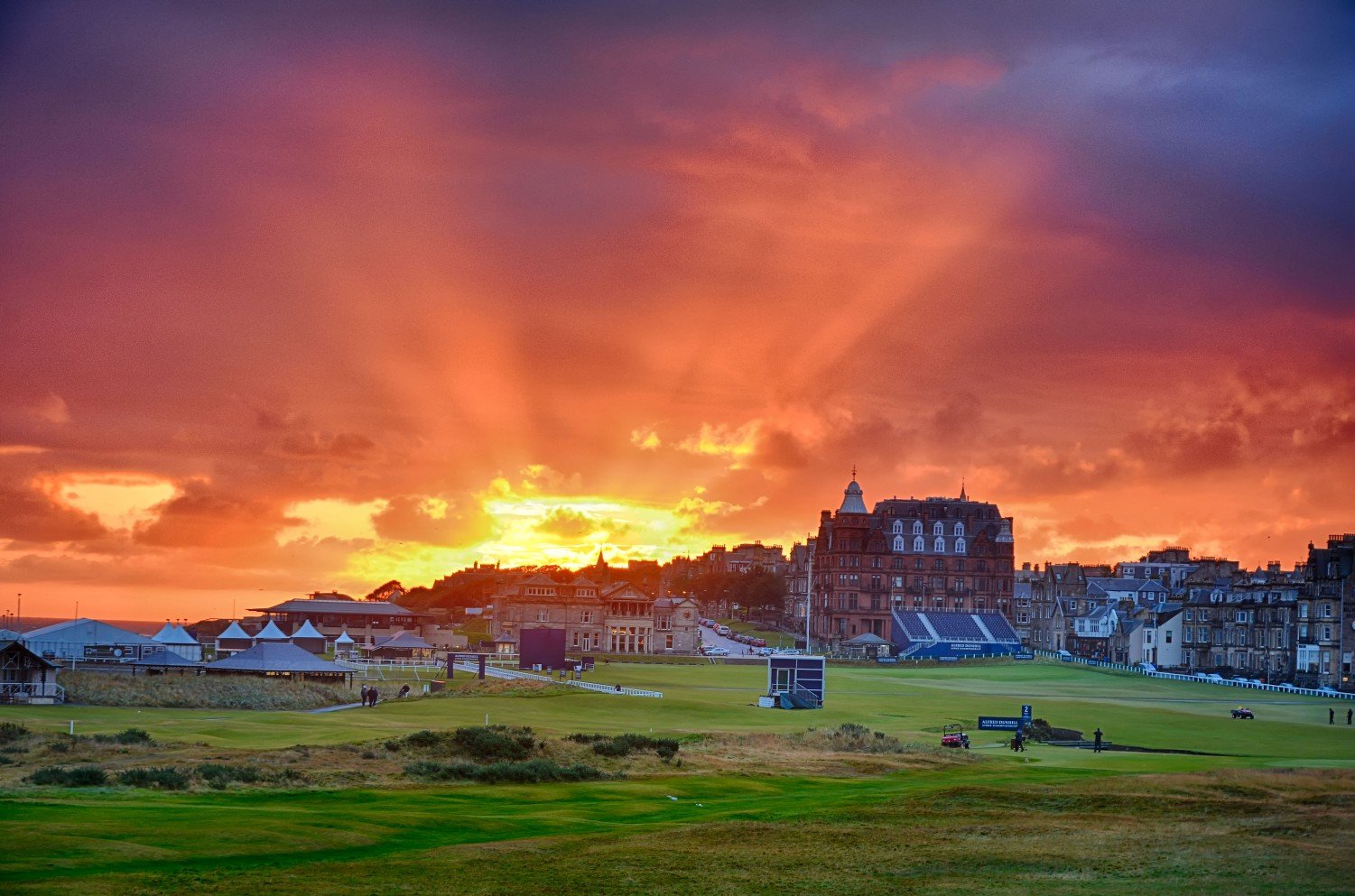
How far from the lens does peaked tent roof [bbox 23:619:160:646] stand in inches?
5285

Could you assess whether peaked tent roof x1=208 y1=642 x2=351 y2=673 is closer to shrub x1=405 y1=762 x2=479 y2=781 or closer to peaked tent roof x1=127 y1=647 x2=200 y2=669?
peaked tent roof x1=127 y1=647 x2=200 y2=669

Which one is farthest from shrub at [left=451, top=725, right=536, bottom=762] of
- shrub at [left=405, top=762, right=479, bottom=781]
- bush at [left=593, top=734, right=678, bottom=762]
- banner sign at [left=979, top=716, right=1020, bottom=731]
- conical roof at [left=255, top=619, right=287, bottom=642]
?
conical roof at [left=255, top=619, right=287, bottom=642]

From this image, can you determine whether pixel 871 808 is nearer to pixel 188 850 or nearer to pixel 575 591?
pixel 188 850

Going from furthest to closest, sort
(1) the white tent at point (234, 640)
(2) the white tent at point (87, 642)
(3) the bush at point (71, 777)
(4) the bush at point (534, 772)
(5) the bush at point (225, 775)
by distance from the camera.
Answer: (1) the white tent at point (234, 640) → (2) the white tent at point (87, 642) → (4) the bush at point (534, 772) → (5) the bush at point (225, 775) → (3) the bush at point (71, 777)

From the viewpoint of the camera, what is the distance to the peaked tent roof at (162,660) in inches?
4747

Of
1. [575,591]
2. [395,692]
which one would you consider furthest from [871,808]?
[575,591]

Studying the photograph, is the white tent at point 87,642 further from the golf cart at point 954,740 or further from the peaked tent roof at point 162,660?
the golf cart at point 954,740

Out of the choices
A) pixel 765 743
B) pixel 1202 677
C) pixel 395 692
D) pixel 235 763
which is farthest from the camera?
pixel 1202 677

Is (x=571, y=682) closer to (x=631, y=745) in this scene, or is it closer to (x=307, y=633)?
(x=631, y=745)

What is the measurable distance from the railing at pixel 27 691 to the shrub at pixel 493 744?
4209 cm

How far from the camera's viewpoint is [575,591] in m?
196

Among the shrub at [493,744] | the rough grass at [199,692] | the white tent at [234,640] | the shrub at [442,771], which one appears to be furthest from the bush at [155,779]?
the white tent at [234,640]

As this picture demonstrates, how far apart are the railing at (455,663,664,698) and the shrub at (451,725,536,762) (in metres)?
40.6

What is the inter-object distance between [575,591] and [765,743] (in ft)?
406
